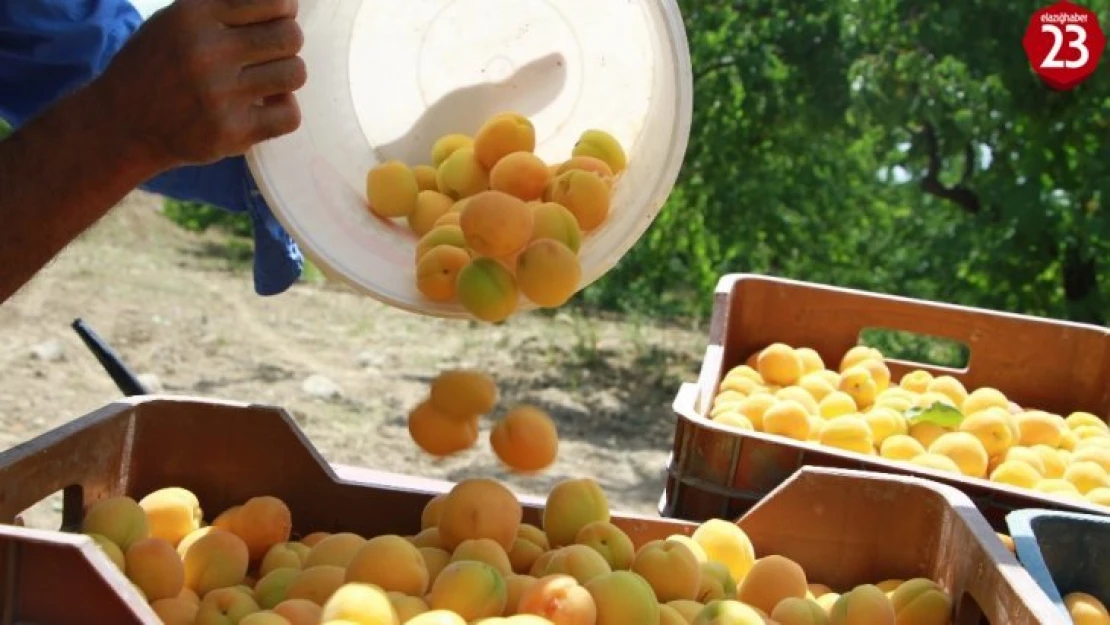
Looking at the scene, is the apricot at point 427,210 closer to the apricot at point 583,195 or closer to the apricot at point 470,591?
the apricot at point 583,195

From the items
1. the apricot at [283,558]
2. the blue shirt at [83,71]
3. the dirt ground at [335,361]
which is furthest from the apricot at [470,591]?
the dirt ground at [335,361]

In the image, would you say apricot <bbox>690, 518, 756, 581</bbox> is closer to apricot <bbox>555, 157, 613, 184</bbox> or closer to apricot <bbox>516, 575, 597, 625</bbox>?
apricot <bbox>516, 575, 597, 625</bbox>

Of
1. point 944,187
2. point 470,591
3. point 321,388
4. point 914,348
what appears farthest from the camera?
point 914,348

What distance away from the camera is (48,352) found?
5207 millimetres

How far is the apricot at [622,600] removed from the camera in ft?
4.67

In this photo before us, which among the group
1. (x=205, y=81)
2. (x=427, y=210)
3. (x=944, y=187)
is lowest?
(x=427, y=210)

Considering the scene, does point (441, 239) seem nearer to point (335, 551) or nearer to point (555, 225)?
point (555, 225)

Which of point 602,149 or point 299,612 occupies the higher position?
point 602,149

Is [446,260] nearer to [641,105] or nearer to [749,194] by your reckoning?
[641,105]

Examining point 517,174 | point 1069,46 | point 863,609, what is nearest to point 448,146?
point 517,174

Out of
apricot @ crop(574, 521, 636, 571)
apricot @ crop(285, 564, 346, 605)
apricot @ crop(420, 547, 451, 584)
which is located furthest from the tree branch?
apricot @ crop(285, 564, 346, 605)

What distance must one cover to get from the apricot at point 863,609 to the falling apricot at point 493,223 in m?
0.61

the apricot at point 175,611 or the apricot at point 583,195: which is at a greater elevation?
the apricot at point 583,195

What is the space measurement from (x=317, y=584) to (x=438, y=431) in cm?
31
